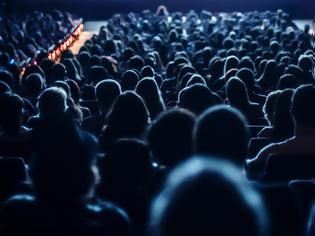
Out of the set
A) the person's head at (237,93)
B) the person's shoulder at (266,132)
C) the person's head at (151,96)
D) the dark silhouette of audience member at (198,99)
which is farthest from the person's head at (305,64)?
the dark silhouette of audience member at (198,99)

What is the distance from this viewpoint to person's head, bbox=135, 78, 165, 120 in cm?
659

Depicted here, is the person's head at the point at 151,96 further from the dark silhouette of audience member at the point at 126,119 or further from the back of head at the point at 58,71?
the back of head at the point at 58,71

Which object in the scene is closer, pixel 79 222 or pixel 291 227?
pixel 79 222

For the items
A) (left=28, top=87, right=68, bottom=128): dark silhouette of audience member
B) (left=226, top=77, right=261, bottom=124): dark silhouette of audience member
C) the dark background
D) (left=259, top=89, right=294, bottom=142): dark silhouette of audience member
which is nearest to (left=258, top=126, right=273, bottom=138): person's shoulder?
(left=259, top=89, right=294, bottom=142): dark silhouette of audience member

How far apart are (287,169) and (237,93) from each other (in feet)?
8.21

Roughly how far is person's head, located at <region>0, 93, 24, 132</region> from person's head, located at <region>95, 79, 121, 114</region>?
4.29ft

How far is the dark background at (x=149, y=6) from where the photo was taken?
103 feet

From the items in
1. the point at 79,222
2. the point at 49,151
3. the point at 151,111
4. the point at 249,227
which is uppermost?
the point at 249,227

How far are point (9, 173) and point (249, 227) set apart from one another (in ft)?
9.75

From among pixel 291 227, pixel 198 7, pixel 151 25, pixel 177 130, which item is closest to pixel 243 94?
pixel 177 130

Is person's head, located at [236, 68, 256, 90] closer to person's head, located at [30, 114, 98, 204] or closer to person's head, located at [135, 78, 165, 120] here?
person's head, located at [135, 78, 165, 120]

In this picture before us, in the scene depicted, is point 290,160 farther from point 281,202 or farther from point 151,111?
point 151,111

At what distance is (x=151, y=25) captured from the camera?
21797mm

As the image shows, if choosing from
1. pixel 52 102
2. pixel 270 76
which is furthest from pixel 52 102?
pixel 270 76
